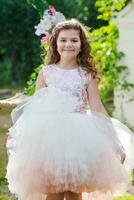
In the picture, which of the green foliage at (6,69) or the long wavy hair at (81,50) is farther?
the green foliage at (6,69)

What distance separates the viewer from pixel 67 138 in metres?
3.31

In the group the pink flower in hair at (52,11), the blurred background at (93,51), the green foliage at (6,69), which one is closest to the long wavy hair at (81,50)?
the blurred background at (93,51)

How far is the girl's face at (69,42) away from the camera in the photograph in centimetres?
356

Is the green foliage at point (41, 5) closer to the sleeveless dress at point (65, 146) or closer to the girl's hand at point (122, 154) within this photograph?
the sleeveless dress at point (65, 146)

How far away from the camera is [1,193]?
489 centimetres

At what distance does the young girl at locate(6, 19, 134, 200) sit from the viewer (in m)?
3.27

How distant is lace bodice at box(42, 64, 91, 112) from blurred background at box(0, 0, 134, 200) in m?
0.20

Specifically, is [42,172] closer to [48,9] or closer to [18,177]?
[18,177]

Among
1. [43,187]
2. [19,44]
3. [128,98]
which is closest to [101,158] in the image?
[43,187]

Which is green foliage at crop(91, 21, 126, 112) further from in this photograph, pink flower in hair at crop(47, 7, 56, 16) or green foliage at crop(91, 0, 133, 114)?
pink flower in hair at crop(47, 7, 56, 16)

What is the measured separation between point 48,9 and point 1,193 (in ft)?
5.08

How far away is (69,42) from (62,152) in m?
0.68

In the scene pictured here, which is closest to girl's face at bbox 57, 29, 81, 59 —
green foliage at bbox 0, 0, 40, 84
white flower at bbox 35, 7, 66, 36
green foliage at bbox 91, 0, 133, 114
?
white flower at bbox 35, 7, 66, 36

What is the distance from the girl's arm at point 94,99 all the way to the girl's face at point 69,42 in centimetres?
21
